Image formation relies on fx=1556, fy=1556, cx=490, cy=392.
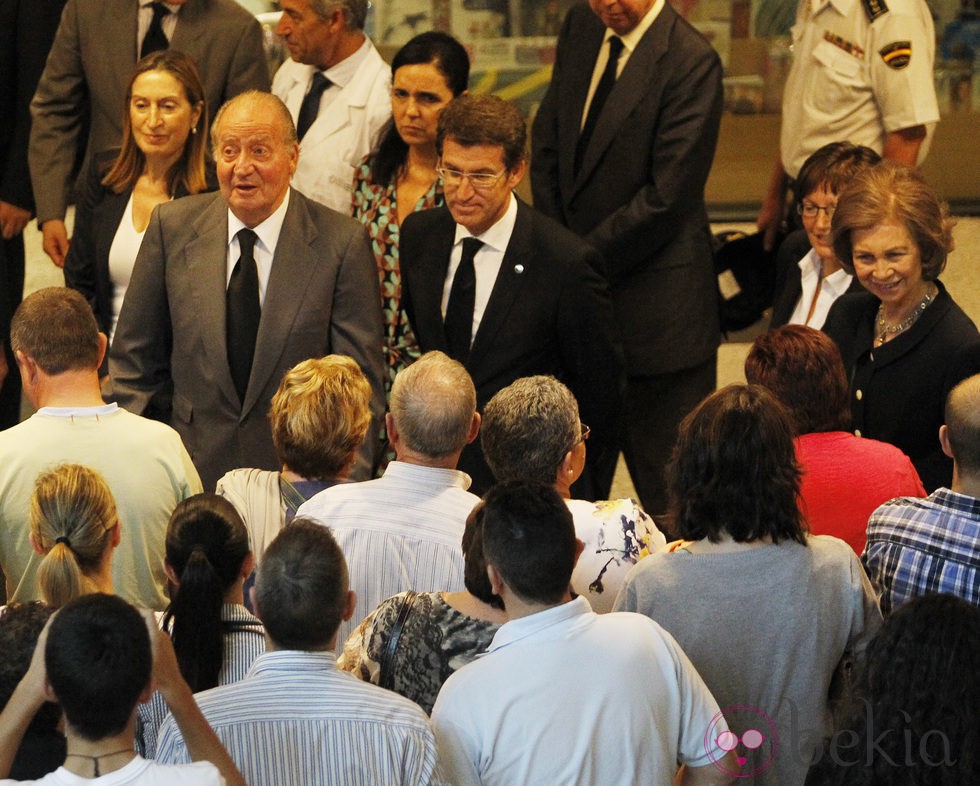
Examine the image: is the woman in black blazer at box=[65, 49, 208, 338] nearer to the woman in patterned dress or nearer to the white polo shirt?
the woman in patterned dress

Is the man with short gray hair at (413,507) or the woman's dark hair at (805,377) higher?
the woman's dark hair at (805,377)

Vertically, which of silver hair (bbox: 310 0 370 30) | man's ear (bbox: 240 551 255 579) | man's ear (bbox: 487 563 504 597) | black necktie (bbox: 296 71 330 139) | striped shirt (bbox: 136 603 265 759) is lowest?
striped shirt (bbox: 136 603 265 759)

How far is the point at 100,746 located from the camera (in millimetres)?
2027

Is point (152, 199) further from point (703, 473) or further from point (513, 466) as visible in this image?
point (703, 473)

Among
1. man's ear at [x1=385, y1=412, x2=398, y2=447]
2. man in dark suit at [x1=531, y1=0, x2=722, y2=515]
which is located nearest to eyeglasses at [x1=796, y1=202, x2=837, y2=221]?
man in dark suit at [x1=531, y1=0, x2=722, y2=515]

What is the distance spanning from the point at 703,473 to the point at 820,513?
53 centimetres

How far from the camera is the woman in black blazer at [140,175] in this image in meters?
4.50

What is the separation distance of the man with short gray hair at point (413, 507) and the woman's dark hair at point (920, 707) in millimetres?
922

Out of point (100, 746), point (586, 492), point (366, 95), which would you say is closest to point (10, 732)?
point (100, 746)

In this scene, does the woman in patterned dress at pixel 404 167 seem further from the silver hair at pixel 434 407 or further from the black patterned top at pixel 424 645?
the black patterned top at pixel 424 645

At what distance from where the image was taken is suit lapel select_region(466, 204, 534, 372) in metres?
4.19

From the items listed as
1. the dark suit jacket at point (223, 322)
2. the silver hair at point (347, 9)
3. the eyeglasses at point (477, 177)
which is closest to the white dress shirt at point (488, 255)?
the eyeglasses at point (477, 177)

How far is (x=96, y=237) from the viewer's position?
14.9 ft

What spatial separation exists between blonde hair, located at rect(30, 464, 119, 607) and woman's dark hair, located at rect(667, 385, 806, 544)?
3.41ft
